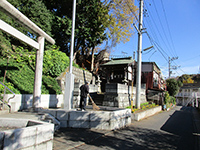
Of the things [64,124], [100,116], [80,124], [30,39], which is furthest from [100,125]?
[30,39]

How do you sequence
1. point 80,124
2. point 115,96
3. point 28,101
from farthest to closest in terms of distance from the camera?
point 115,96, point 28,101, point 80,124

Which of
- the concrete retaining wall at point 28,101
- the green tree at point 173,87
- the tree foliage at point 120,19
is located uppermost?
the tree foliage at point 120,19

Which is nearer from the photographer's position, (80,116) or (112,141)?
(112,141)

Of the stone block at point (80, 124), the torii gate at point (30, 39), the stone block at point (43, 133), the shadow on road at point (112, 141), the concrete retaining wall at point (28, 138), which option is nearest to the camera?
the concrete retaining wall at point (28, 138)

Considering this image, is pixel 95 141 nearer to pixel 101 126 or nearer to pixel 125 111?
pixel 101 126

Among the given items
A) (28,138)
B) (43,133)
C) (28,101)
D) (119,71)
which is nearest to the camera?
(28,138)

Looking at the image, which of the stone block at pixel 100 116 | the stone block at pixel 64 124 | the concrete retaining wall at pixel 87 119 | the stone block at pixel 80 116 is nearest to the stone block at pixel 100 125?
the concrete retaining wall at pixel 87 119

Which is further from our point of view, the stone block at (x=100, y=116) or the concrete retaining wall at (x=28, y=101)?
the concrete retaining wall at (x=28, y=101)

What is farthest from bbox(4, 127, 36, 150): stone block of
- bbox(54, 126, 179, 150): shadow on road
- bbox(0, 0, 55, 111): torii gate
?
bbox(0, 0, 55, 111): torii gate

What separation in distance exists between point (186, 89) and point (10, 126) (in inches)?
2247

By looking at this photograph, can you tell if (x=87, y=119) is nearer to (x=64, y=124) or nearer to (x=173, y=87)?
(x=64, y=124)

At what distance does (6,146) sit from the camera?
3098 millimetres

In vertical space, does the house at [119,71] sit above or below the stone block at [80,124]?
above

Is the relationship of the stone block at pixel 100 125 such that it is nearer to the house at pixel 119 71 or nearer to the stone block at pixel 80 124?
the stone block at pixel 80 124
